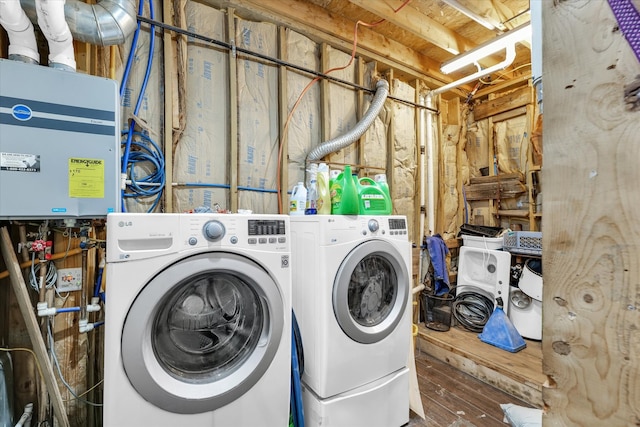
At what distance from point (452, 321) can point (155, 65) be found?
3082mm

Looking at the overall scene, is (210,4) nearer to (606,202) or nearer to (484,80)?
(606,202)

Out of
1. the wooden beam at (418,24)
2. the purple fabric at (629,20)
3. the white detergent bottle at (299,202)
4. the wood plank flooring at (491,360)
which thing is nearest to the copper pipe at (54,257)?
the white detergent bottle at (299,202)

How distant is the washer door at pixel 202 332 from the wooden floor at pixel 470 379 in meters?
1.11

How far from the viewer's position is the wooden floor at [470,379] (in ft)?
5.19

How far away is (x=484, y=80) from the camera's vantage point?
3.10m

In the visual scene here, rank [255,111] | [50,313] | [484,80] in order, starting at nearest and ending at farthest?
[50,313] < [255,111] < [484,80]

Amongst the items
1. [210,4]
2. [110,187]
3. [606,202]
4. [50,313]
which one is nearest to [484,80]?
[210,4]

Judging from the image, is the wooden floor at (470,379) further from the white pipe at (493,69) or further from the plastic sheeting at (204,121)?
the white pipe at (493,69)

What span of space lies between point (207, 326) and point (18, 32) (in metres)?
1.35

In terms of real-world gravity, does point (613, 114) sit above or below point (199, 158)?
below

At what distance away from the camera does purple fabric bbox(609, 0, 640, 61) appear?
0.40 meters

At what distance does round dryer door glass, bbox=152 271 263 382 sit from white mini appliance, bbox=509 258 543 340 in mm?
2323

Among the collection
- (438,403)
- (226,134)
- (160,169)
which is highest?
(226,134)

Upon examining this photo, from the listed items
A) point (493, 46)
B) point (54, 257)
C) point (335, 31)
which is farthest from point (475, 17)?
point (54, 257)
